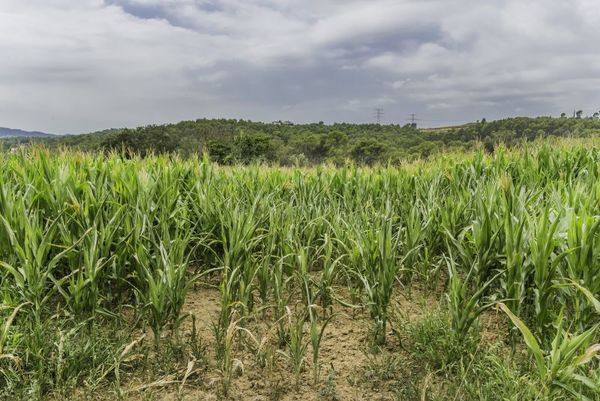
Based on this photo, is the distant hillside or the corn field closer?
the corn field

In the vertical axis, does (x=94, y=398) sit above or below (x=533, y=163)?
below

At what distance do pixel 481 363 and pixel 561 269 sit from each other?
80cm

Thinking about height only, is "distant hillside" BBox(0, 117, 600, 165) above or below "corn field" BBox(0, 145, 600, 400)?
above

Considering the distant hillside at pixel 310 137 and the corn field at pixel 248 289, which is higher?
the distant hillside at pixel 310 137

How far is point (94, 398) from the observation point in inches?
78.6

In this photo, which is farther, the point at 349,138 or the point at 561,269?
the point at 349,138

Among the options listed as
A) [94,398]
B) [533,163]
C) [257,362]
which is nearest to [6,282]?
[94,398]

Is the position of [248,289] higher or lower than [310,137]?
lower

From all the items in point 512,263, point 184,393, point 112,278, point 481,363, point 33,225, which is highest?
point 33,225

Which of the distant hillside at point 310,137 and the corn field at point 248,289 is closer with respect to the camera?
the corn field at point 248,289

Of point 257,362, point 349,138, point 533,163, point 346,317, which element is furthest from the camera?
point 349,138

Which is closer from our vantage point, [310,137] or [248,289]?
[248,289]

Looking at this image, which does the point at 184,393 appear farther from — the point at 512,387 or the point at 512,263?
the point at 512,263

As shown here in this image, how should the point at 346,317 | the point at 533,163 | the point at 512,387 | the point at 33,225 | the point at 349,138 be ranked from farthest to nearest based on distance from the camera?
the point at 349,138, the point at 533,163, the point at 346,317, the point at 33,225, the point at 512,387
